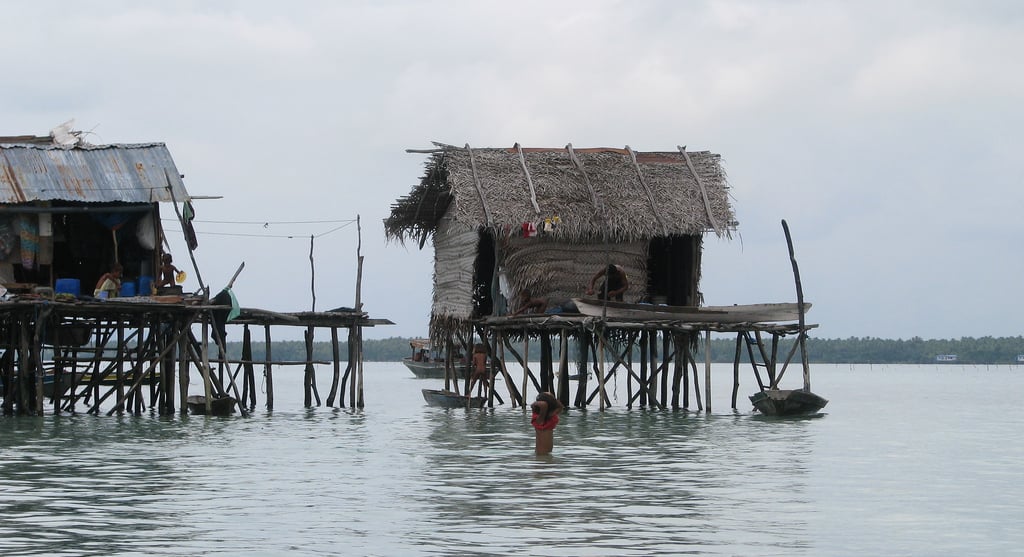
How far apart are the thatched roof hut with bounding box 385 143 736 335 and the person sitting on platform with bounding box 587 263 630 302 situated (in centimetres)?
41

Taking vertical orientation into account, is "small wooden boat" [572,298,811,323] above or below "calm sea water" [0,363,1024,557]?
above

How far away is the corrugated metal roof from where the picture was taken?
2383 centimetres

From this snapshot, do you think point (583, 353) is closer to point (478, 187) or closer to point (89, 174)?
point (478, 187)

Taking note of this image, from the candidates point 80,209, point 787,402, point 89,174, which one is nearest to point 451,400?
point 787,402

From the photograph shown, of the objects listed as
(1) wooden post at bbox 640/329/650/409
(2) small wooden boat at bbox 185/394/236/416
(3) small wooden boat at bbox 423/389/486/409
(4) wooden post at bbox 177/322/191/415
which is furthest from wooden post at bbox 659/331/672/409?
(4) wooden post at bbox 177/322/191/415

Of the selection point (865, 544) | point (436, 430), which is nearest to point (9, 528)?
point (865, 544)


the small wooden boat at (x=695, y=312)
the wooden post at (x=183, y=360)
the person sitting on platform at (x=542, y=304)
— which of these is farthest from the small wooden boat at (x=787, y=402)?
the wooden post at (x=183, y=360)

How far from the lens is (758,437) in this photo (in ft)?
70.2

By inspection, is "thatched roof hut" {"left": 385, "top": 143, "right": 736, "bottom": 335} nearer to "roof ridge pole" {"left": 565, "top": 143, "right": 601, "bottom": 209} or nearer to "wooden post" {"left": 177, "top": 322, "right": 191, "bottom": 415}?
"roof ridge pole" {"left": 565, "top": 143, "right": 601, "bottom": 209}

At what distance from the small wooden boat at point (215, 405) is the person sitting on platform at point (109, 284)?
2808 mm

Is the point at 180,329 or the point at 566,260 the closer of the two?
the point at 180,329

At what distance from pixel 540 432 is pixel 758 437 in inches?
205

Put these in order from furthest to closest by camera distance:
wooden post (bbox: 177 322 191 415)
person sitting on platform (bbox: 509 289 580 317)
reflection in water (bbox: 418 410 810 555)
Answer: person sitting on platform (bbox: 509 289 580 317) < wooden post (bbox: 177 322 191 415) < reflection in water (bbox: 418 410 810 555)

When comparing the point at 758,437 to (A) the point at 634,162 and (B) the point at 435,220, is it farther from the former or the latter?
(B) the point at 435,220
